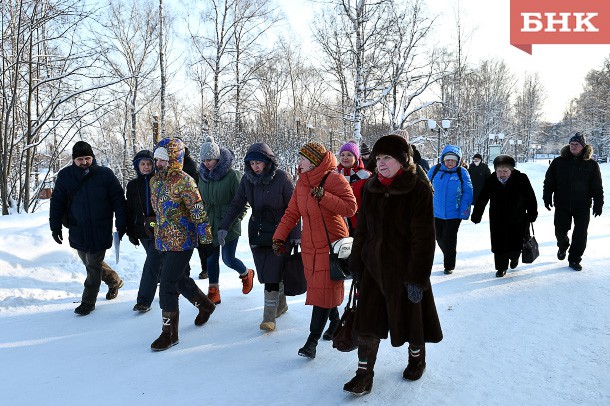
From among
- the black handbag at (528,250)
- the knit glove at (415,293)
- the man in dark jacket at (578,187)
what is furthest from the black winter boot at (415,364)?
the man in dark jacket at (578,187)

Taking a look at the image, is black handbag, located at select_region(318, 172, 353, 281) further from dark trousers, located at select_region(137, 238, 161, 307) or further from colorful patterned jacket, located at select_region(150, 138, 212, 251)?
dark trousers, located at select_region(137, 238, 161, 307)

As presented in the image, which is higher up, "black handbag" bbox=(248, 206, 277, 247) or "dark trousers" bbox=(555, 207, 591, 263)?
"black handbag" bbox=(248, 206, 277, 247)

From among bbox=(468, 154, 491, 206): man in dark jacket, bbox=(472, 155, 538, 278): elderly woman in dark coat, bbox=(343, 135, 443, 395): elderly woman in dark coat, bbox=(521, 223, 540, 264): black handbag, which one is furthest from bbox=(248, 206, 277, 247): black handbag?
bbox=(468, 154, 491, 206): man in dark jacket

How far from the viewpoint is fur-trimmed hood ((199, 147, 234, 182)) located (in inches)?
199

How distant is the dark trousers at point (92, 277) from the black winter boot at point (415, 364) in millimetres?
3567

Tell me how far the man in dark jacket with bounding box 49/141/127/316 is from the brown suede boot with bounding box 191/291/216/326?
133cm

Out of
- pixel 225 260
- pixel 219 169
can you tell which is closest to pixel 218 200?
pixel 219 169

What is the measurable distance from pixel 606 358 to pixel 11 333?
5.25 meters

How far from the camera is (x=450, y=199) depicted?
19.9 ft

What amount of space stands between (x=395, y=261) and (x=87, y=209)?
143 inches

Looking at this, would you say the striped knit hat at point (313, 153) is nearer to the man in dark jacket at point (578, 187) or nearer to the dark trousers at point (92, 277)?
the dark trousers at point (92, 277)

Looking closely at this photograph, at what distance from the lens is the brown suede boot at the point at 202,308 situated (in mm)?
4371

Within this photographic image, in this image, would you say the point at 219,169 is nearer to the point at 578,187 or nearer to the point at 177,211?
the point at 177,211

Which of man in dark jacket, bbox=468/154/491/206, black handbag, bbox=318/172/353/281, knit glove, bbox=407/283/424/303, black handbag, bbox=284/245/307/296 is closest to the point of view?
knit glove, bbox=407/283/424/303
